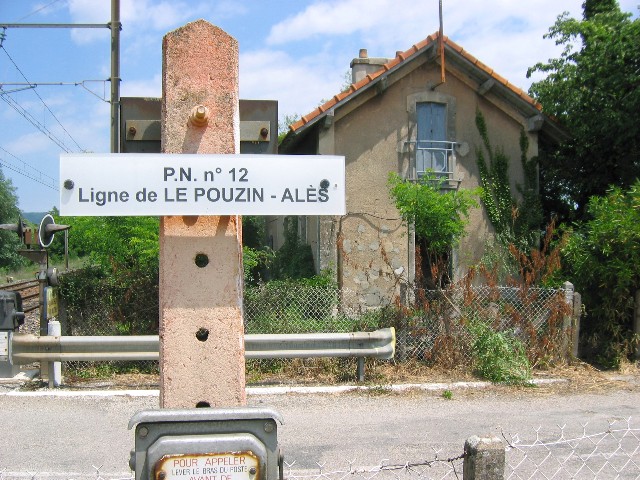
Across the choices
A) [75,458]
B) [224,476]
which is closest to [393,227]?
[75,458]

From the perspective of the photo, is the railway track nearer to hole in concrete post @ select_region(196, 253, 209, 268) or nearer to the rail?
the rail

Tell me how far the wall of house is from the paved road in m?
6.07

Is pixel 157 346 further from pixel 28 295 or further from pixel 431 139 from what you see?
pixel 28 295

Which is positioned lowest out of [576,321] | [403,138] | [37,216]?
[576,321]

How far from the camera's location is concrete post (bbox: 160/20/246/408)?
2.58 meters

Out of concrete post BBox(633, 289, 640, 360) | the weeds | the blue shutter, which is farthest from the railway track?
concrete post BBox(633, 289, 640, 360)

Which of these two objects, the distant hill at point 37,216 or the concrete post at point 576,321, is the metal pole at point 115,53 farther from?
the concrete post at point 576,321

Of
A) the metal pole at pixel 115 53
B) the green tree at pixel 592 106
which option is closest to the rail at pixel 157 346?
the metal pole at pixel 115 53

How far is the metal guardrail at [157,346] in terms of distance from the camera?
27.9 feet

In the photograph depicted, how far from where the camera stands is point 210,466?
2.34m

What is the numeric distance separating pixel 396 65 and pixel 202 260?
12502 millimetres

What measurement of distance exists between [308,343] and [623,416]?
3891mm

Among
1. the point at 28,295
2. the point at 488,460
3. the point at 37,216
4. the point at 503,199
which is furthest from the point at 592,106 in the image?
the point at 37,216

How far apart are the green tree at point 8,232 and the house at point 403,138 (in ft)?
133
